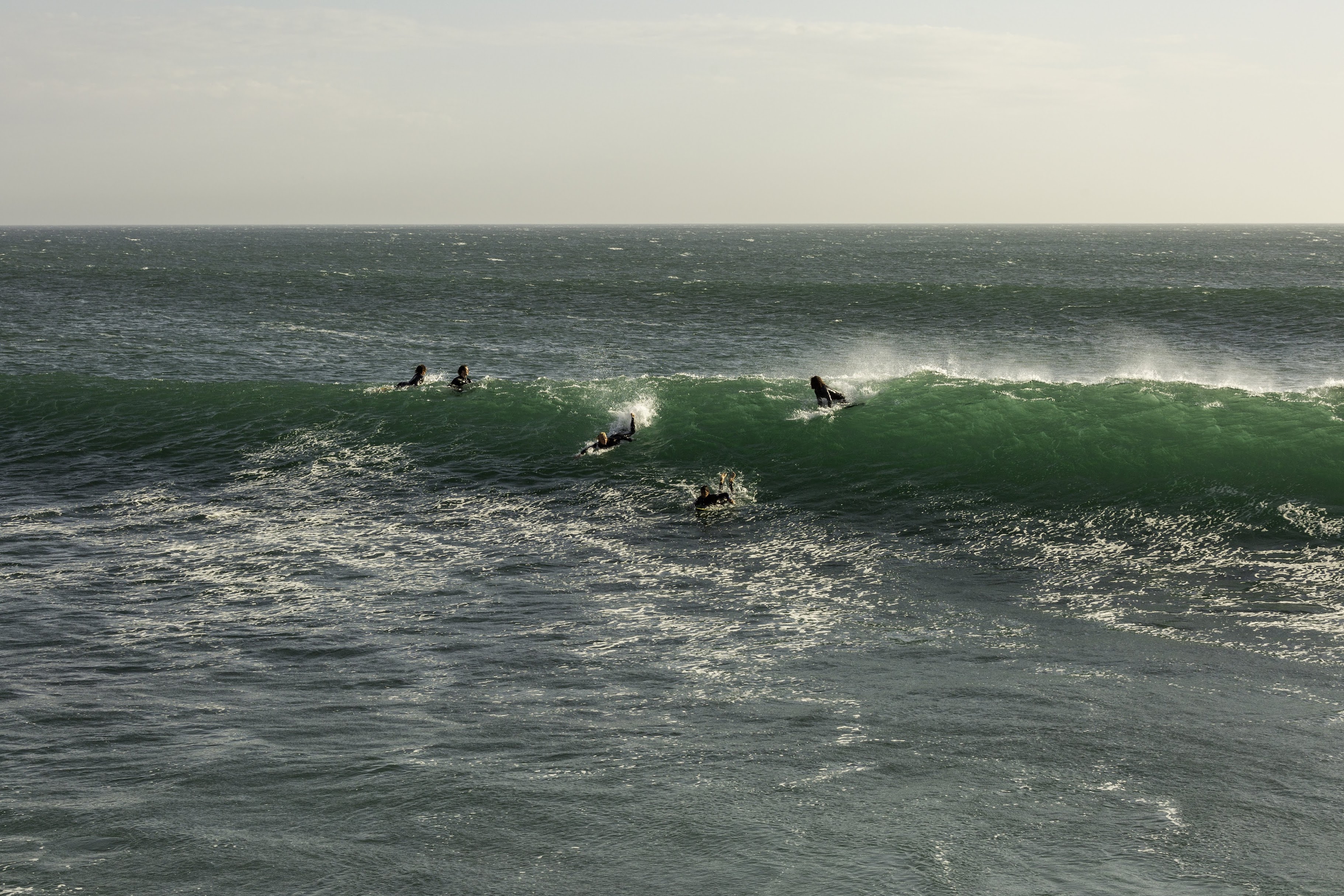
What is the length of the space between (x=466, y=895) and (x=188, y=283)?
296 feet

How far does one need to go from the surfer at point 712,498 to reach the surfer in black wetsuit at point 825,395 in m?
6.79

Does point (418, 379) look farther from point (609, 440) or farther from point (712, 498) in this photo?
point (712, 498)

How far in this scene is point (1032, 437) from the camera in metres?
24.7

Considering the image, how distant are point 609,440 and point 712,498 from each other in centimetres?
542

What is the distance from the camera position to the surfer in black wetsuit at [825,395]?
27.5 metres

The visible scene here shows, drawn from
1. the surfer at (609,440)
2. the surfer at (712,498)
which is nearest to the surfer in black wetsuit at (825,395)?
the surfer at (609,440)

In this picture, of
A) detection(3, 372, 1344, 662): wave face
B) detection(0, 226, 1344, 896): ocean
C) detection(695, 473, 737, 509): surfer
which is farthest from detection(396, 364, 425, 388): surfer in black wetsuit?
detection(695, 473, 737, 509): surfer

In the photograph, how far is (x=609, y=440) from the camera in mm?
25516

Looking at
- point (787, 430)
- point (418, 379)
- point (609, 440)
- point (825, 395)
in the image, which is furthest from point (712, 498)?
point (418, 379)

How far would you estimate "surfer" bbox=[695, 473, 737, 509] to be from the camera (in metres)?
20.7

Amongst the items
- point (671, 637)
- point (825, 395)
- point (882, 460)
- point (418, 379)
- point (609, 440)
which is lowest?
point (671, 637)

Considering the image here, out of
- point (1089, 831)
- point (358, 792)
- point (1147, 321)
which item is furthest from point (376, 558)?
point (1147, 321)

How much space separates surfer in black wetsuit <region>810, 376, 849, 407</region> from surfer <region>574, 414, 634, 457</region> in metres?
5.29

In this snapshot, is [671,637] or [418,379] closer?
[671,637]
